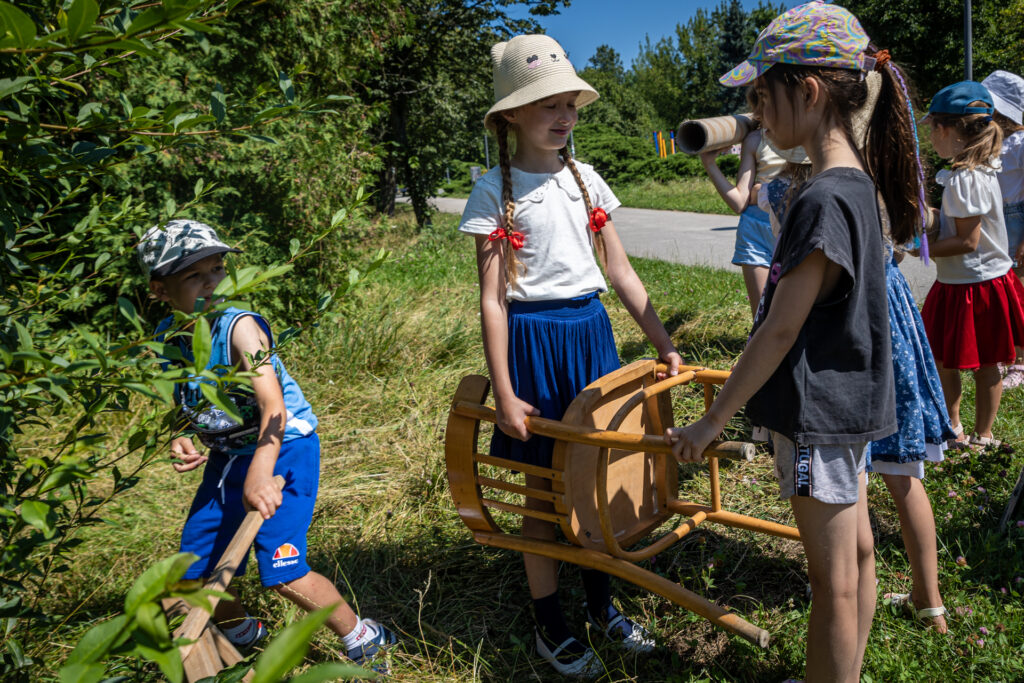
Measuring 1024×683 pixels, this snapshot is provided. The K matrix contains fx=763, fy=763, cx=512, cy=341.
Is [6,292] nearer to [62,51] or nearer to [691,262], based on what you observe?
[62,51]

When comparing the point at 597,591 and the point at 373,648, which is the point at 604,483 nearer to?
the point at 597,591

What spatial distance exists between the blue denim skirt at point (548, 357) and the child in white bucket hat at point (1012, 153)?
247 centimetres

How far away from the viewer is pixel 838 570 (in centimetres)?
171

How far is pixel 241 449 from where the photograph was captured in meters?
2.32

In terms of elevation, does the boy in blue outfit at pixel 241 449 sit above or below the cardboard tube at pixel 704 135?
below

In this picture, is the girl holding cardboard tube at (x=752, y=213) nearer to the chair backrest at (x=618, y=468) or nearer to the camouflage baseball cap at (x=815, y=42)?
the chair backrest at (x=618, y=468)

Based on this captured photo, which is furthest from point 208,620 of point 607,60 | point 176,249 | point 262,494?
point 607,60

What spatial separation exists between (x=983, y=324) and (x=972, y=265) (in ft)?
0.91

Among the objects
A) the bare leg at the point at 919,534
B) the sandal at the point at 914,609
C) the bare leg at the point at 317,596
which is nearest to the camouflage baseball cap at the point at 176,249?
the bare leg at the point at 317,596

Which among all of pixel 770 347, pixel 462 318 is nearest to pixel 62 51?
pixel 770 347

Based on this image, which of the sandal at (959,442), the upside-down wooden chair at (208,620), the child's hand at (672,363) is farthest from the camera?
the sandal at (959,442)

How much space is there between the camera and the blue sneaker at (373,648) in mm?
2332

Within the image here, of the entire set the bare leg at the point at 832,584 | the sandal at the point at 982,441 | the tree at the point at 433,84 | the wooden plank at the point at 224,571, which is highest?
the tree at the point at 433,84

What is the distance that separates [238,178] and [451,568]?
371cm
